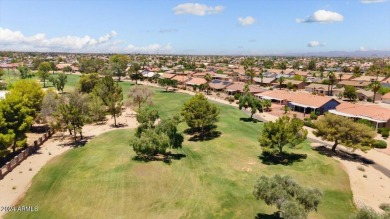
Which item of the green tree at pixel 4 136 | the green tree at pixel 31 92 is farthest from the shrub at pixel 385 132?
the green tree at pixel 31 92

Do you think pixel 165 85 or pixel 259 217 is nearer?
pixel 259 217

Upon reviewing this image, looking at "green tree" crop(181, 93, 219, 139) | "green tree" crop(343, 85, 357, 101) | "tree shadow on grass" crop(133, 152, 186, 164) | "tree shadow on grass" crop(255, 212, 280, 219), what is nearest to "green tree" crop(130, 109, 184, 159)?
"tree shadow on grass" crop(133, 152, 186, 164)

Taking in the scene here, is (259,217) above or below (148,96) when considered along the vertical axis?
below

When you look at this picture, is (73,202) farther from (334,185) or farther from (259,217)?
(334,185)

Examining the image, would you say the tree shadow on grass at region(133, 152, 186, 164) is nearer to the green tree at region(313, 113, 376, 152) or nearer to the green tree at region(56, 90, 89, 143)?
the green tree at region(56, 90, 89, 143)

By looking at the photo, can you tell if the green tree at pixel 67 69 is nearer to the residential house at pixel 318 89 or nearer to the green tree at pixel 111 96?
the green tree at pixel 111 96

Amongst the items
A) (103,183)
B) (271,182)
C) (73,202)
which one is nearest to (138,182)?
(103,183)
